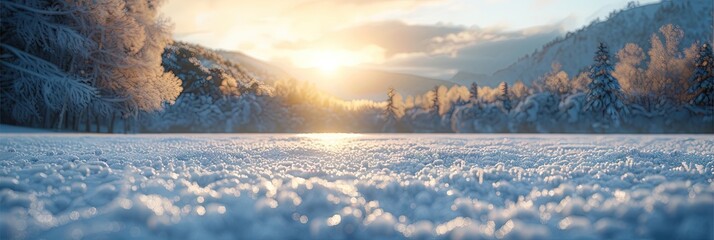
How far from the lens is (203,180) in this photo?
172 cm

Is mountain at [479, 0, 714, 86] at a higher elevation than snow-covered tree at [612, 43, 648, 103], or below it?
higher

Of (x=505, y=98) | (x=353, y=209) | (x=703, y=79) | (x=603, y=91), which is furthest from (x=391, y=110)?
(x=353, y=209)

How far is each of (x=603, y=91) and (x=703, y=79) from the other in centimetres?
659

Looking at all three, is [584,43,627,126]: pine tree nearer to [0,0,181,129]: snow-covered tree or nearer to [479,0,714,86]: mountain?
[0,0,181,129]: snow-covered tree

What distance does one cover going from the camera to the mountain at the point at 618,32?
9175 centimetres

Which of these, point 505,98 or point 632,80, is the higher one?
point 632,80

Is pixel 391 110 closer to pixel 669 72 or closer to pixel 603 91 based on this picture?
pixel 603 91

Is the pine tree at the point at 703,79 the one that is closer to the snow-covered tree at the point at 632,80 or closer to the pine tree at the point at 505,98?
the snow-covered tree at the point at 632,80

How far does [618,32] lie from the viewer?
9669 cm

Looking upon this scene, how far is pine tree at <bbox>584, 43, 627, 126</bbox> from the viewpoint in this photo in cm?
2523

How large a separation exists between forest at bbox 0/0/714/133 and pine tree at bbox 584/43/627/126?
2.5 inches

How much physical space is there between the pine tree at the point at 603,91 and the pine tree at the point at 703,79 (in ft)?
16.2

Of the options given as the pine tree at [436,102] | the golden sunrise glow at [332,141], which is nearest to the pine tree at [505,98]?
the pine tree at [436,102]

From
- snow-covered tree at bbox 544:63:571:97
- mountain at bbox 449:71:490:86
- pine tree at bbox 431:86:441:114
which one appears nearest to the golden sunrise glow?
pine tree at bbox 431:86:441:114
